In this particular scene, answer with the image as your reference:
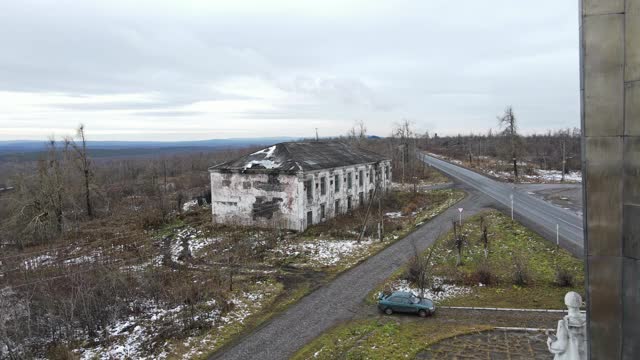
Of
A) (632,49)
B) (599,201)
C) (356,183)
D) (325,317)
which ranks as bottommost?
(325,317)

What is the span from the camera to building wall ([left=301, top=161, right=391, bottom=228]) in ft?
115

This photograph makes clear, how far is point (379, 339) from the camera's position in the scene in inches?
640

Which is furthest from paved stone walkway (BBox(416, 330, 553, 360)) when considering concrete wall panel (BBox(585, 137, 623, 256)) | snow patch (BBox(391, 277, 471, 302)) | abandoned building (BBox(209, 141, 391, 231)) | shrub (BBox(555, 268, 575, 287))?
abandoned building (BBox(209, 141, 391, 231))

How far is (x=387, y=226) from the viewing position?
34.1m

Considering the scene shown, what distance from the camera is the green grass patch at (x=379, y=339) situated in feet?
49.5

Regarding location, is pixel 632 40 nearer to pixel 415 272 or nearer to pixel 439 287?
pixel 439 287

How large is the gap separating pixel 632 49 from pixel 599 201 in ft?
5.74

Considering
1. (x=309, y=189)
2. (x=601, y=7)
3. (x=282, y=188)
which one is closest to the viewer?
(x=601, y=7)

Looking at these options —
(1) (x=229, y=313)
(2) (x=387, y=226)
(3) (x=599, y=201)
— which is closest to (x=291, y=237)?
(2) (x=387, y=226)

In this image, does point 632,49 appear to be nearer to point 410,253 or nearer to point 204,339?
point 204,339

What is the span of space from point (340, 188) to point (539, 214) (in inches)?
630

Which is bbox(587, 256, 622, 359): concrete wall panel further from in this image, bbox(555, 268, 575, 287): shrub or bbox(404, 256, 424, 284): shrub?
bbox(555, 268, 575, 287): shrub

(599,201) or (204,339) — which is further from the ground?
(599,201)

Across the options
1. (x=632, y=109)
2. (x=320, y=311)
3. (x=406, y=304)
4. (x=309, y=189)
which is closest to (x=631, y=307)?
(x=632, y=109)
